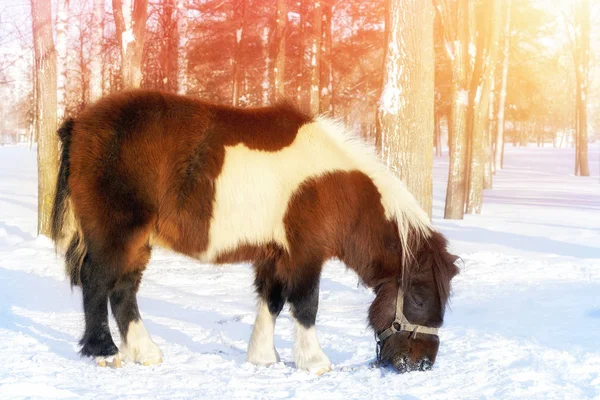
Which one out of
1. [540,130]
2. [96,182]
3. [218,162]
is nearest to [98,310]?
[96,182]

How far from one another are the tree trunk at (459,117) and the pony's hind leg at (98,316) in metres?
10.2

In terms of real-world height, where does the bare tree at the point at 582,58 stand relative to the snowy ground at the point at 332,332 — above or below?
above

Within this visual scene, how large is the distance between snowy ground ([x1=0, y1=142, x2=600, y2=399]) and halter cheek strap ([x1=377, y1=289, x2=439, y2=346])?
0.25 metres

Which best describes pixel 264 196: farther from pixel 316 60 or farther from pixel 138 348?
pixel 316 60

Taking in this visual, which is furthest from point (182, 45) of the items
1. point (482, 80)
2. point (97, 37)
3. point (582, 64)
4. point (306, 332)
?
point (582, 64)

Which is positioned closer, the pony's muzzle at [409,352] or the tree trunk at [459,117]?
the pony's muzzle at [409,352]

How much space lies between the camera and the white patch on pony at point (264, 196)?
4434mm

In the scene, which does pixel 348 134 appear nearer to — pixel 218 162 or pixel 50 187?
pixel 218 162

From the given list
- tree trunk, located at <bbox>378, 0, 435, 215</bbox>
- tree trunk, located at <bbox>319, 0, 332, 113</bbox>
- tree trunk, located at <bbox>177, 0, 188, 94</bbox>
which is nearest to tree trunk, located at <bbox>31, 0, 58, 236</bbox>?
tree trunk, located at <bbox>378, 0, 435, 215</bbox>

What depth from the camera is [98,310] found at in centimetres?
447

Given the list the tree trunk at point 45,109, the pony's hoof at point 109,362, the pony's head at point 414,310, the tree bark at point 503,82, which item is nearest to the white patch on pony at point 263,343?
the pony's head at point 414,310

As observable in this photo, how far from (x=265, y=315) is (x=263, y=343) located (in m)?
0.21

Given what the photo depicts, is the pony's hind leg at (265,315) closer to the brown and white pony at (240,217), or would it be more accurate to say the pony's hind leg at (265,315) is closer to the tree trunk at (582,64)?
the brown and white pony at (240,217)

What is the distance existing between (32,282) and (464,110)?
9509 mm
